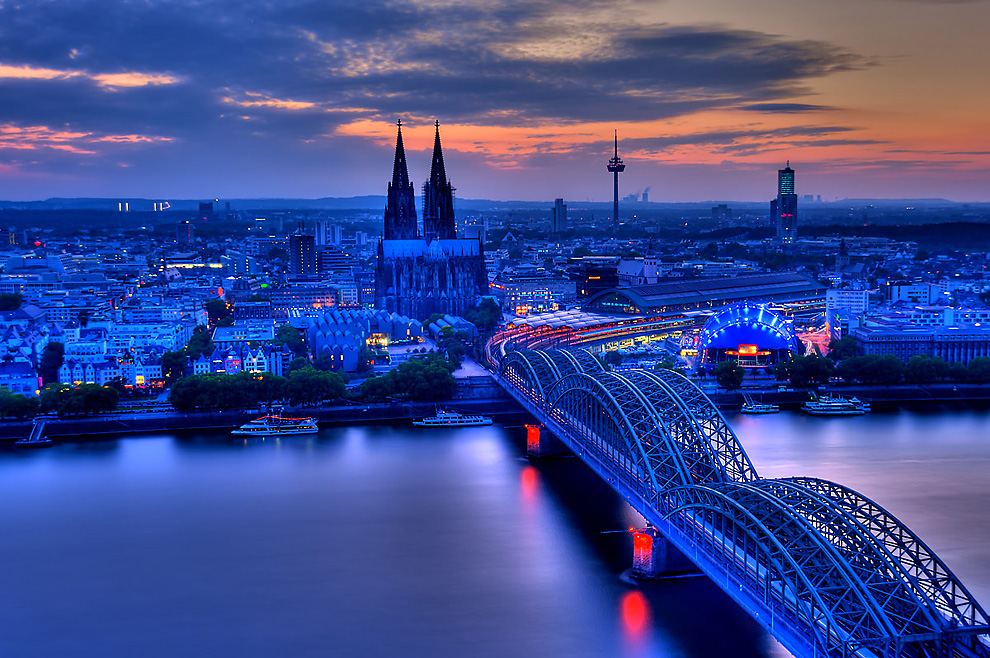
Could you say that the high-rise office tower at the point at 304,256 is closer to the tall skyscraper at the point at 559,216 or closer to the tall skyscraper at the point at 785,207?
the tall skyscraper at the point at 785,207

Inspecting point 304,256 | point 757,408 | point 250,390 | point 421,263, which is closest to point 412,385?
point 250,390

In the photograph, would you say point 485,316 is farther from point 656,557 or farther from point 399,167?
point 656,557

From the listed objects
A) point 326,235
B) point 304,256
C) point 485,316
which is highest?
point 326,235

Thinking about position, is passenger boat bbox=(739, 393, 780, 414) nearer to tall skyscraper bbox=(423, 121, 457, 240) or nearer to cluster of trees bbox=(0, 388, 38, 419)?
cluster of trees bbox=(0, 388, 38, 419)

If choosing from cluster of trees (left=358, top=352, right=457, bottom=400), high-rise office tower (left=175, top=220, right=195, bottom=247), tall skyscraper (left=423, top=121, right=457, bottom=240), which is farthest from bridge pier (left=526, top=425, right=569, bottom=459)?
high-rise office tower (left=175, top=220, right=195, bottom=247)

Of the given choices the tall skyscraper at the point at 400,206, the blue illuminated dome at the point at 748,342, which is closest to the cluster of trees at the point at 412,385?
the blue illuminated dome at the point at 748,342
